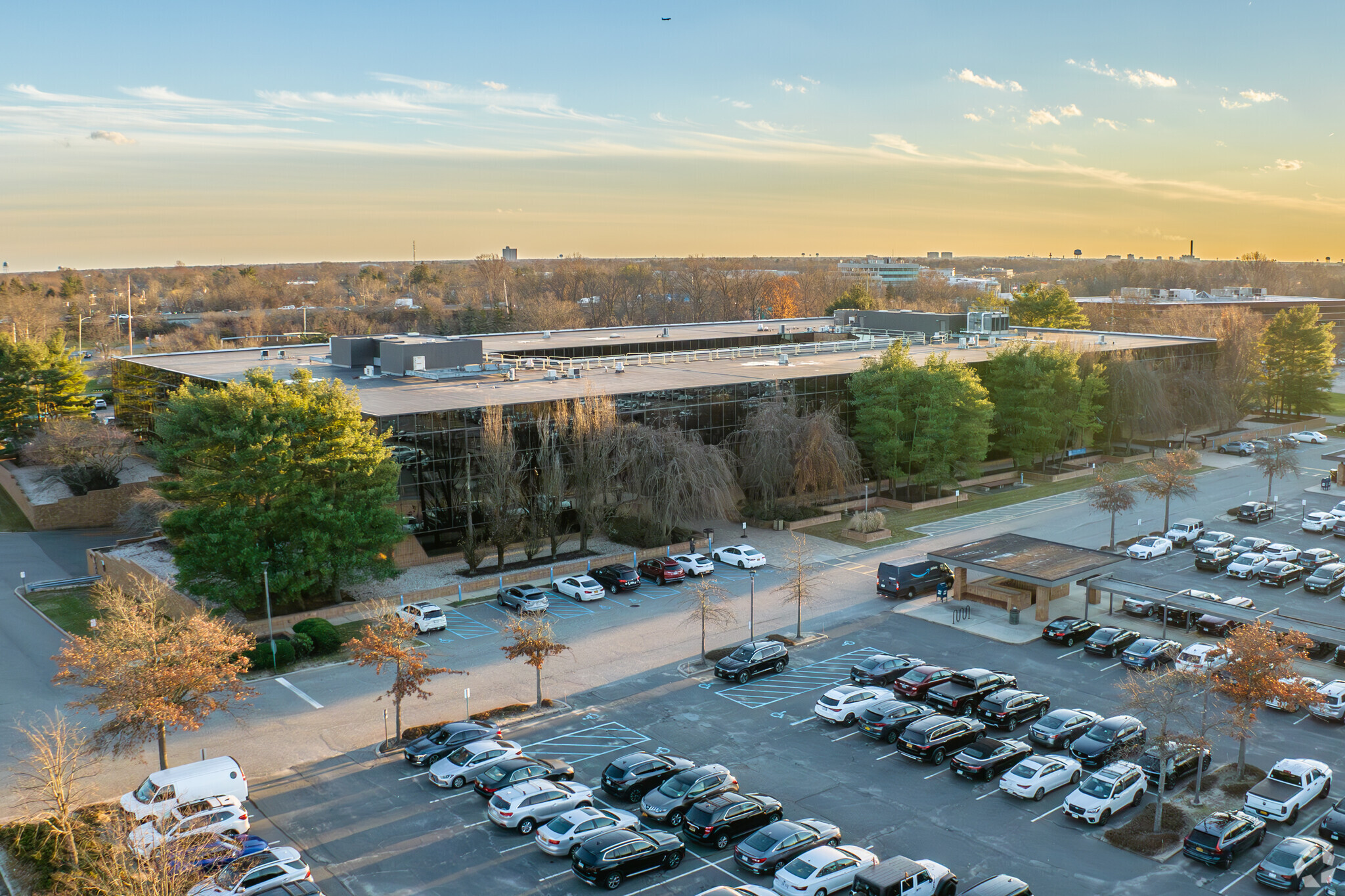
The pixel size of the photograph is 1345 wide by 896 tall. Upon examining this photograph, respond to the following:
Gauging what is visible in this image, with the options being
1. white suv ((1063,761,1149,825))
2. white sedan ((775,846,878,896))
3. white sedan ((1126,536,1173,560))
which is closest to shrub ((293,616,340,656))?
white sedan ((775,846,878,896))

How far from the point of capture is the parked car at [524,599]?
40.8 m

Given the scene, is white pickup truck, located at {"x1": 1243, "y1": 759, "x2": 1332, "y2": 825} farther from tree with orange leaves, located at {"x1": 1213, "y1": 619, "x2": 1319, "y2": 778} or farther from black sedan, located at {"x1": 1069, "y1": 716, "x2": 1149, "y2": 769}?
black sedan, located at {"x1": 1069, "y1": 716, "x2": 1149, "y2": 769}

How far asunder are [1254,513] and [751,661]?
36029 mm

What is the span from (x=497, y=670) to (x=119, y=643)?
1238 cm

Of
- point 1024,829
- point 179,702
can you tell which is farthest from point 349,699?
point 1024,829

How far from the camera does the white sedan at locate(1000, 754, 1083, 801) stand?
26297 mm

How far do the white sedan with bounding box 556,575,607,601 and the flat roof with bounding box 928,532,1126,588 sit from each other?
14.5 m

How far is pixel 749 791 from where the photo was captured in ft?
87.7

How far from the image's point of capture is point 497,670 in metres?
35.3

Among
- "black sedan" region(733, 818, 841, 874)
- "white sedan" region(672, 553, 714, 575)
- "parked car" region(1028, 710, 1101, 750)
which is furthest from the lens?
"white sedan" region(672, 553, 714, 575)

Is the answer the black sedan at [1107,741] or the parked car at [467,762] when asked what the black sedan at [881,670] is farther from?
the parked car at [467,762]

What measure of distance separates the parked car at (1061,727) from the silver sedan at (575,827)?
12.6m

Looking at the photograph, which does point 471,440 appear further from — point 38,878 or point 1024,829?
point 1024,829

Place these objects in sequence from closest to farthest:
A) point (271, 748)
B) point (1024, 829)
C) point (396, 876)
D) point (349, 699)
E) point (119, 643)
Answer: point (396, 876), point (1024, 829), point (119, 643), point (271, 748), point (349, 699)
